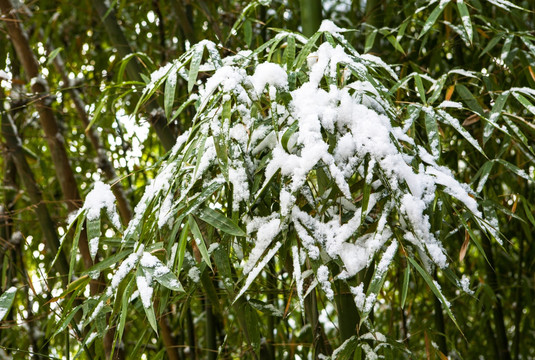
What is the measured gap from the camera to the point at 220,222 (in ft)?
2.80

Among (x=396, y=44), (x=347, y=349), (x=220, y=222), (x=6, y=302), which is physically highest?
(x=396, y=44)

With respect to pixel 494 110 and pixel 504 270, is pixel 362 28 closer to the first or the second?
pixel 494 110

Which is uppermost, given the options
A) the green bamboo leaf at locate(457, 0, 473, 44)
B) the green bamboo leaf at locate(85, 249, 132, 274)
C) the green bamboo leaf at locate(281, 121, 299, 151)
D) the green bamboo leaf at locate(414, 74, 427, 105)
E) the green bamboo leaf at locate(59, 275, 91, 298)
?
the green bamboo leaf at locate(457, 0, 473, 44)

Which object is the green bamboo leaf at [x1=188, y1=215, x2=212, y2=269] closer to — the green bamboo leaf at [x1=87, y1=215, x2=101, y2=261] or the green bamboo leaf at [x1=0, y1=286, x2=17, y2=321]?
the green bamboo leaf at [x1=87, y1=215, x2=101, y2=261]

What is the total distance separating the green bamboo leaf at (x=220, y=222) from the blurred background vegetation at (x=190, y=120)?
305 mm

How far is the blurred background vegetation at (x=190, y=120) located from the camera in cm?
126

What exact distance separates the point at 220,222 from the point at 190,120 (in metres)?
0.86

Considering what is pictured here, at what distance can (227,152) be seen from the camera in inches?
33.1

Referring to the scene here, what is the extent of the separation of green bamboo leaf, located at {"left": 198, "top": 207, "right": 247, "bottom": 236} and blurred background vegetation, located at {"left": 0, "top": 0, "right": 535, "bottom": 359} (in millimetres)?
305

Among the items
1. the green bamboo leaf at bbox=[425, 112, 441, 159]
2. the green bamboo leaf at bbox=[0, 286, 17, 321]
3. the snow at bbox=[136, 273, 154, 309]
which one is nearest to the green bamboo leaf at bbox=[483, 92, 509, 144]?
the green bamboo leaf at bbox=[425, 112, 441, 159]

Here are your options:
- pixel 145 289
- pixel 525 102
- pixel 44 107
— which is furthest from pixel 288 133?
pixel 44 107

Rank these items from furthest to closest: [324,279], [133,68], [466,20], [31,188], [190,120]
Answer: [190,120]
[31,188]
[133,68]
[466,20]
[324,279]

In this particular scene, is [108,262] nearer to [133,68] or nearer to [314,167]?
[314,167]

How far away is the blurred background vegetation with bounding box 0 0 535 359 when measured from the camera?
49.5 inches
